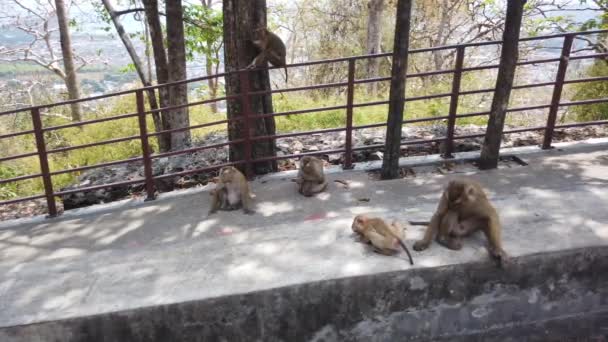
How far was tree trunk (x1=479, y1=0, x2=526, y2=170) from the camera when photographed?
19.1 ft

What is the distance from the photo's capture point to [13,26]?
673 inches

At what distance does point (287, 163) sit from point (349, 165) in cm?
110

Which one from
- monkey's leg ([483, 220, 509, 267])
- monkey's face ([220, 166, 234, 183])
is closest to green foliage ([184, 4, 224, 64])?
monkey's face ([220, 166, 234, 183])

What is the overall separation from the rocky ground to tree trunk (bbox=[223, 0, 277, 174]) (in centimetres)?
62

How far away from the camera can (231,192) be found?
18.2 feet

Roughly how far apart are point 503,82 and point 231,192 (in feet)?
11.4

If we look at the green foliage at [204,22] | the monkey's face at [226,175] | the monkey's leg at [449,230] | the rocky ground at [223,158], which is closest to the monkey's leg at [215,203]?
the monkey's face at [226,175]

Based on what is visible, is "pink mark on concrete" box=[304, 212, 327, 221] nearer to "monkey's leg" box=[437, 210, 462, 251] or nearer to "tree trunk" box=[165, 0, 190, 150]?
"monkey's leg" box=[437, 210, 462, 251]

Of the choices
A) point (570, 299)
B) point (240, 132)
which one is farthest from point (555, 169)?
point (240, 132)

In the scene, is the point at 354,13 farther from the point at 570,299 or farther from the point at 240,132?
the point at 570,299

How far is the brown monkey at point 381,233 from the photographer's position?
14.1ft

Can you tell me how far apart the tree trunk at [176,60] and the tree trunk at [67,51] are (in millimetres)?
6182

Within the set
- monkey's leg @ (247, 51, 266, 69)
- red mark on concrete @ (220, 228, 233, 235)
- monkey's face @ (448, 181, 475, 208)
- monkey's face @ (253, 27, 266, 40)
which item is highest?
monkey's face @ (253, 27, 266, 40)

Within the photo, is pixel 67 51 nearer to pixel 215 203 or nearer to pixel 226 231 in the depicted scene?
pixel 215 203
